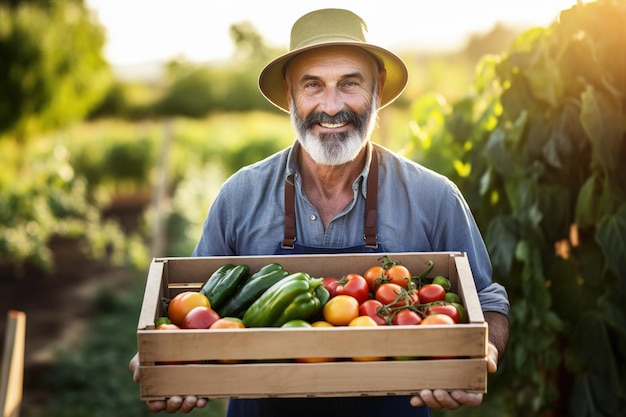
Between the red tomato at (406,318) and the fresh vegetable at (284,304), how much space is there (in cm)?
25

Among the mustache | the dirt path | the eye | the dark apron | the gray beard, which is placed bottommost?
the dirt path

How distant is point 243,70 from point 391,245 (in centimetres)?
2111

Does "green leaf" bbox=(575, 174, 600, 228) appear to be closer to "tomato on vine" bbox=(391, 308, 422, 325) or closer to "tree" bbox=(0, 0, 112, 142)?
"tomato on vine" bbox=(391, 308, 422, 325)

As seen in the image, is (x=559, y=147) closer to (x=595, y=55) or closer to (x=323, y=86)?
(x=595, y=55)

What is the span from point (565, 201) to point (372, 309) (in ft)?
4.79

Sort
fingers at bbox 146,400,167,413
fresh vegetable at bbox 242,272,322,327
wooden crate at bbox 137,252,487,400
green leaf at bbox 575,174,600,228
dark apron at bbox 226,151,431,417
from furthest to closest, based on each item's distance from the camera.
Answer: green leaf at bbox 575,174,600,228
dark apron at bbox 226,151,431,417
fresh vegetable at bbox 242,272,322,327
fingers at bbox 146,400,167,413
wooden crate at bbox 137,252,487,400

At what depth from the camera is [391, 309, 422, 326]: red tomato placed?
2.33m

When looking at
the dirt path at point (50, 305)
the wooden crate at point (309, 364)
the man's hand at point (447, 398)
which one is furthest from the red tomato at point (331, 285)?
the dirt path at point (50, 305)

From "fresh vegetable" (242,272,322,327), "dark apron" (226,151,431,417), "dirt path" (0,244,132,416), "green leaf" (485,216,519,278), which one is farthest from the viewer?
"dirt path" (0,244,132,416)

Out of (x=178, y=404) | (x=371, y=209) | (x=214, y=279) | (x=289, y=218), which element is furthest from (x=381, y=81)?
(x=178, y=404)

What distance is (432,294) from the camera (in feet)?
8.16

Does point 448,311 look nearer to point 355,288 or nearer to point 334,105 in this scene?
point 355,288

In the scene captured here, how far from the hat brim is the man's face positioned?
6 cm

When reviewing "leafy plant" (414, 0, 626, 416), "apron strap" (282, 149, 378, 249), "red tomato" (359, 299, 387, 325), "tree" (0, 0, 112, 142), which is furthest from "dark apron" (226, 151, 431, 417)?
"tree" (0, 0, 112, 142)
